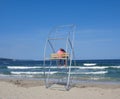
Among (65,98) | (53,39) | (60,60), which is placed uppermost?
(53,39)

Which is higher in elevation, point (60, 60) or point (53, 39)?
point (53, 39)

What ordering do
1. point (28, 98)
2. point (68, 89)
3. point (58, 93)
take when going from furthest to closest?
1. point (68, 89)
2. point (58, 93)
3. point (28, 98)

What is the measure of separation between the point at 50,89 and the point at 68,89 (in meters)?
0.81

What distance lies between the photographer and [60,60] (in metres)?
12.4

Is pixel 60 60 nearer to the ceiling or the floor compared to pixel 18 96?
nearer to the ceiling

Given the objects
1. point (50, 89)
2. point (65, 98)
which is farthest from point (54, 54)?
point (65, 98)

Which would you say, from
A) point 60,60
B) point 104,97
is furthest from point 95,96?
point 60,60

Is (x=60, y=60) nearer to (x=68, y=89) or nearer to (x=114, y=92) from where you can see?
(x=68, y=89)

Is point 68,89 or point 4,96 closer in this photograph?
point 4,96

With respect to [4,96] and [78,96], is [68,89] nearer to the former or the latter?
[78,96]

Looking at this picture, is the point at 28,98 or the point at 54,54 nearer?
the point at 28,98

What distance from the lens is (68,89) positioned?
1235 centimetres

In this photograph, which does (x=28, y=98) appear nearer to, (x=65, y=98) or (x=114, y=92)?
(x=65, y=98)

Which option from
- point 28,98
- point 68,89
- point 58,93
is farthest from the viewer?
point 68,89
